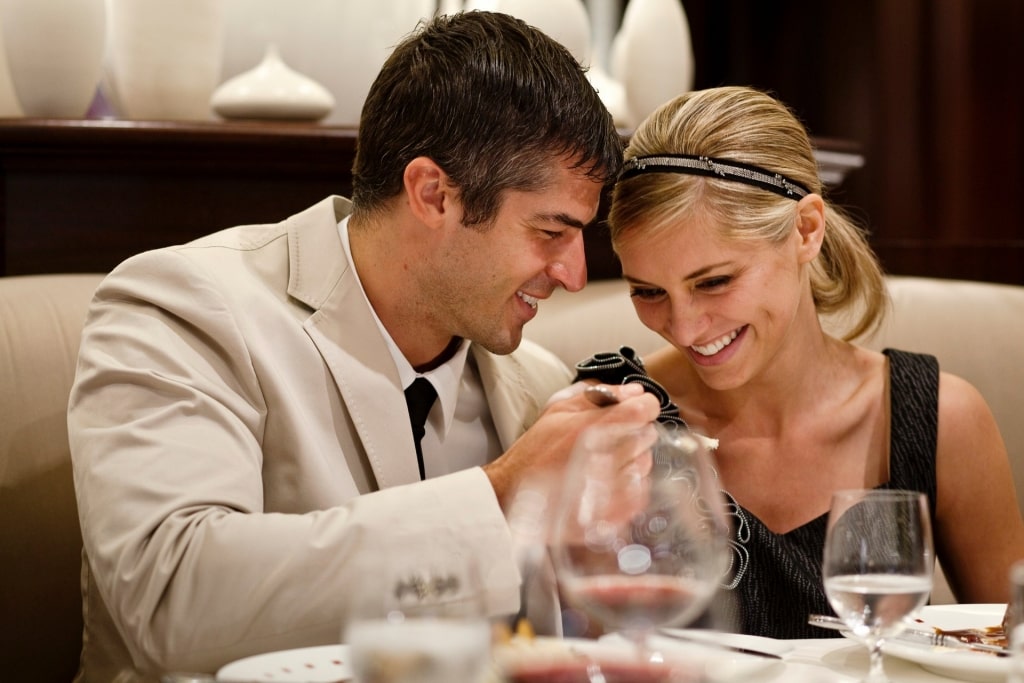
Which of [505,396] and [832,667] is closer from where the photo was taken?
[832,667]

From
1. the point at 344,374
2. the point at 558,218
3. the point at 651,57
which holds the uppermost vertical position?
the point at 651,57

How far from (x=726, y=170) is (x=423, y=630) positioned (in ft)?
4.22

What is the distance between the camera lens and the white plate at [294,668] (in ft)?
3.18

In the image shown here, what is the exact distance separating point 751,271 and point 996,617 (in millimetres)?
683

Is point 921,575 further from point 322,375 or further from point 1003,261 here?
point 1003,261

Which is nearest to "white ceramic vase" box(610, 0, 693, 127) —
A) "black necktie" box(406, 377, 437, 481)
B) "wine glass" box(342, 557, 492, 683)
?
"black necktie" box(406, 377, 437, 481)

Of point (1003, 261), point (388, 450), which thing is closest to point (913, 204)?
point (1003, 261)

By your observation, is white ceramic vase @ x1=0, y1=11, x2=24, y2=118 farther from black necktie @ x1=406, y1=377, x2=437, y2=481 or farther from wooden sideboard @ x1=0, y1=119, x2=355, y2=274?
black necktie @ x1=406, y1=377, x2=437, y2=481

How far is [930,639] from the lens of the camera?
1.21 m

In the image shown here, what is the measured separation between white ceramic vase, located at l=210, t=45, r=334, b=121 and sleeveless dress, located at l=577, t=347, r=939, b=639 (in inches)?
39.9

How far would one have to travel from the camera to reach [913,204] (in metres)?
3.51

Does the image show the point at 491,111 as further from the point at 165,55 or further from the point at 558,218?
the point at 165,55

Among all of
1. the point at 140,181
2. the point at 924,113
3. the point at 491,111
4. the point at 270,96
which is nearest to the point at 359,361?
the point at 491,111

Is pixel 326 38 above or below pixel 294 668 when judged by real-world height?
above
